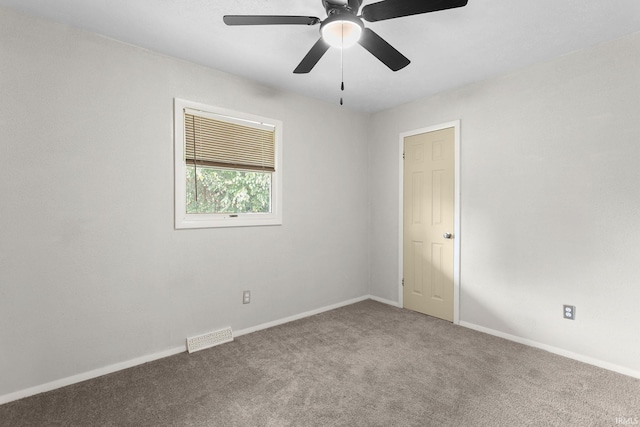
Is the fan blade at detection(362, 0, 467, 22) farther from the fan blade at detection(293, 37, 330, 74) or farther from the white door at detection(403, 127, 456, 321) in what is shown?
the white door at detection(403, 127, 456, 321)

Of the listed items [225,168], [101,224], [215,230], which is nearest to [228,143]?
[225,168]

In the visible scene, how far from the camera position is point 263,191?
3.37 m

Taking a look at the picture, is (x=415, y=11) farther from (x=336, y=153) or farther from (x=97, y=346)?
→ (x=97, y=346)

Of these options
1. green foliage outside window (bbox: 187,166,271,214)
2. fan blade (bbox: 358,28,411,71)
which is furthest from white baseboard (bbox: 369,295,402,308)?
fan blade (bbox: 358,28,411,71)

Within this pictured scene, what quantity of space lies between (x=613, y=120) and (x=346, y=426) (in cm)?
289

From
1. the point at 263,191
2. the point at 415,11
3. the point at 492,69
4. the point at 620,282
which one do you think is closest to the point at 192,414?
the point at 263,191

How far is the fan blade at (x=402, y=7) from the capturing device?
4.95ft

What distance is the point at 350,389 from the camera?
7.09 feet

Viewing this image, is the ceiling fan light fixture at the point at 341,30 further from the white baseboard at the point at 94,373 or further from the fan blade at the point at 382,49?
the white baseboard at the point at 94,373

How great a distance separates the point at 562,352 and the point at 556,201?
127 cm

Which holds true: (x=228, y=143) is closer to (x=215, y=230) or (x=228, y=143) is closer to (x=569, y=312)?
(x=215, y=230)

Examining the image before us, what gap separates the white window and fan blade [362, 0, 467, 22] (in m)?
1.78

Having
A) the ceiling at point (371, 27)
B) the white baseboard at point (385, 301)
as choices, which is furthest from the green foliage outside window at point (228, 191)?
the white baseboard at point (385, 301)

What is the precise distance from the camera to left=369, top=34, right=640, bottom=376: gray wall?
7.77 ft
